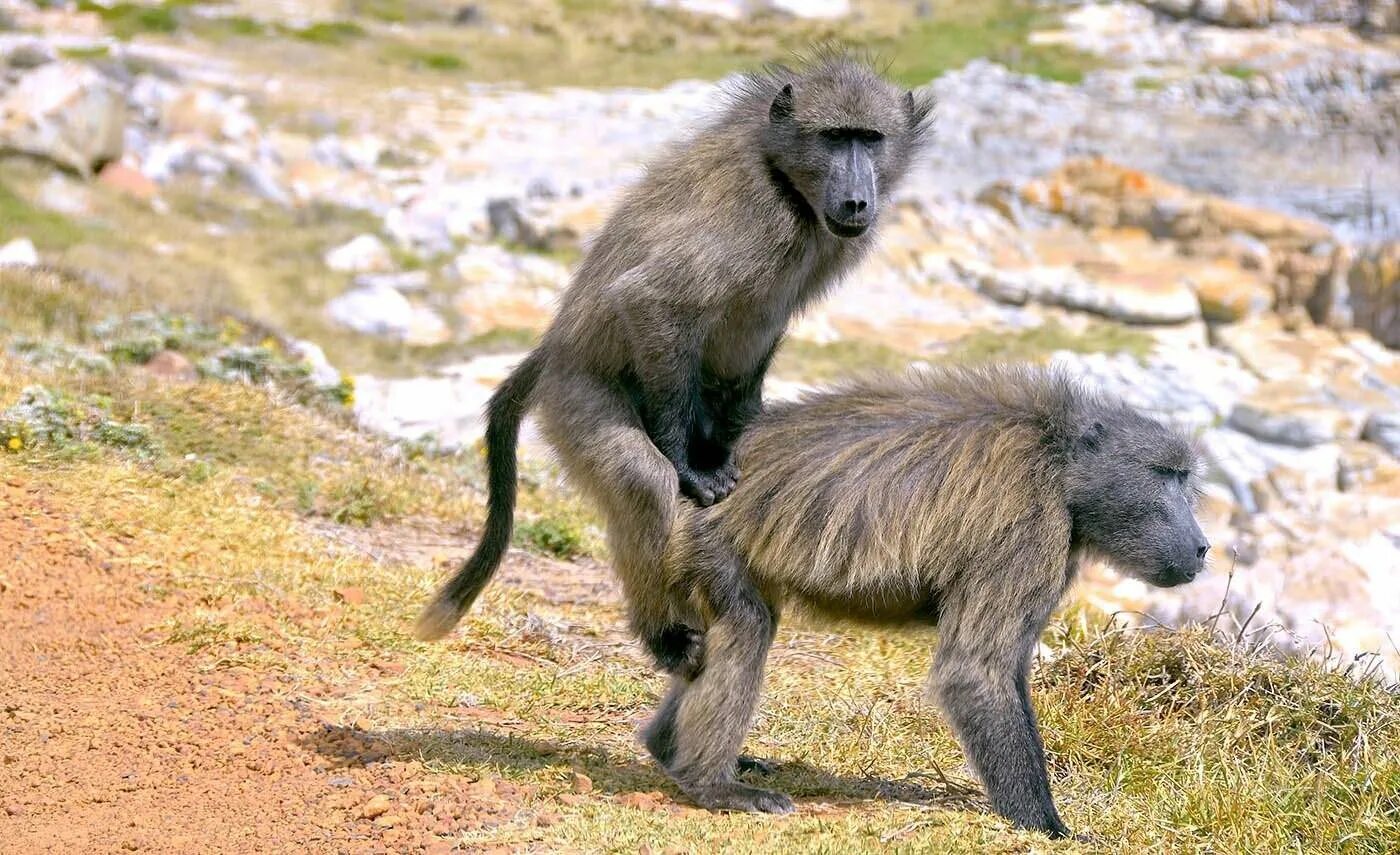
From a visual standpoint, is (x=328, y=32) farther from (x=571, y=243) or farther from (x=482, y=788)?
(x=482, y=788)

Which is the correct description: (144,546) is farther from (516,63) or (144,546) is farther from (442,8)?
(442,8)

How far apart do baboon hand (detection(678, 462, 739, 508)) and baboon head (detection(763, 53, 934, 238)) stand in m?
0.91

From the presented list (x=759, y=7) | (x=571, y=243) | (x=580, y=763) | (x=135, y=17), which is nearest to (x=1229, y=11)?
(x=759, y=7)

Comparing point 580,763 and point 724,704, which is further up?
point 724,704

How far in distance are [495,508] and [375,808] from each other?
130cm

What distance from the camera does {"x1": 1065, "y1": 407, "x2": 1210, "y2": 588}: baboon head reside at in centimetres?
486

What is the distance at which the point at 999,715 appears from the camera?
4660 mm

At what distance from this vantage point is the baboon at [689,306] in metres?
5.00

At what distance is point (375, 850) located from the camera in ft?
14.0

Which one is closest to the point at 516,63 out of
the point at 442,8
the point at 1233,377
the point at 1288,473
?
the point at 442,8

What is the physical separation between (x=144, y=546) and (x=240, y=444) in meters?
1.37

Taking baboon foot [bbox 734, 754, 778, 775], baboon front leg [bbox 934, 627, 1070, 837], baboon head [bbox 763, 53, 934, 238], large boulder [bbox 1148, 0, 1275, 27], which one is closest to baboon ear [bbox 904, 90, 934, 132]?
baboon head [bbox 763, 53, 934, 238]

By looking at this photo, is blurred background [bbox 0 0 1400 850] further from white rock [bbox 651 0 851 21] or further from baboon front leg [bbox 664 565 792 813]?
baboon front leg [bbox 664 565 792 813]

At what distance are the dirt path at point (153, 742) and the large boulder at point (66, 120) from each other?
567 inches
